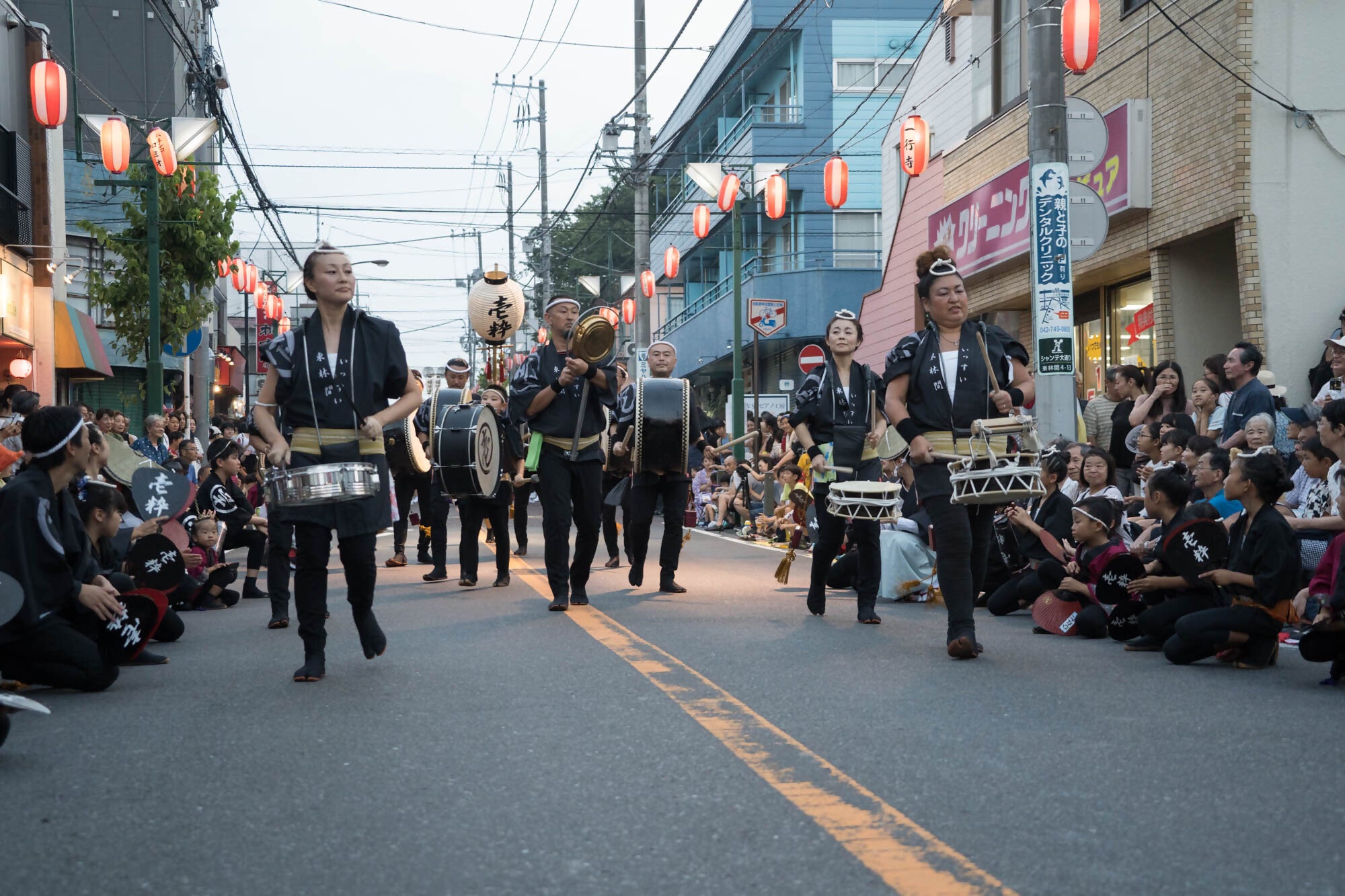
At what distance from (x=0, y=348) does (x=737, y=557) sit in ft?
50.5

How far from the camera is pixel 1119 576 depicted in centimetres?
802

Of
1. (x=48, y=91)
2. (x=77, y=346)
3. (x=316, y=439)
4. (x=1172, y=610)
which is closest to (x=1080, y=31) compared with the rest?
(x=1172, y=610)

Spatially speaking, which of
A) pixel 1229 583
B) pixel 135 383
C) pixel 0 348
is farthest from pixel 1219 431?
pixel 135 383

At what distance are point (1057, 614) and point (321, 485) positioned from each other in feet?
14.7

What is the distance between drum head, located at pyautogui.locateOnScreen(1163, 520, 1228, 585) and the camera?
739cm

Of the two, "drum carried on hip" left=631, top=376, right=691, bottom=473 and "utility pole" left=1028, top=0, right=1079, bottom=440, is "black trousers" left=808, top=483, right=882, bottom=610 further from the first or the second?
"utility pole" left=1028, top=0, right=1079, bottom=440

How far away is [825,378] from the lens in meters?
9.33

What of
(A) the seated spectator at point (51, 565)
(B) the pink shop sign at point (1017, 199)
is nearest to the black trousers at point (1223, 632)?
(A) the seated spectator at point (51, 565)

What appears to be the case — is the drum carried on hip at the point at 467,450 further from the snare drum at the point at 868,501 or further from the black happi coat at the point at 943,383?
the black happi coat at the point at 943,383

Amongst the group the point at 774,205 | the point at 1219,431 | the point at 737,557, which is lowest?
the point at 737,557

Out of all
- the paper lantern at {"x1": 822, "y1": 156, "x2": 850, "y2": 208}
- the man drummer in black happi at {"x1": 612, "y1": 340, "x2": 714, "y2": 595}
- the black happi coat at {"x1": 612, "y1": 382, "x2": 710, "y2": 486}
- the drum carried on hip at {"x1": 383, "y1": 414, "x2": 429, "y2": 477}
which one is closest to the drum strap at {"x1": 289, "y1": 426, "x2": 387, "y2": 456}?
the man drummer in black happi at {"x1": 612, "y1": 340, "x2": 714, "y2": 595}

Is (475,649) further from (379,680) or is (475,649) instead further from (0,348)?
(0,348)

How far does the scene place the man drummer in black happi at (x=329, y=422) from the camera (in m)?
6.48

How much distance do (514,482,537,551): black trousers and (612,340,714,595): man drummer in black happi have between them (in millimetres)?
2582
